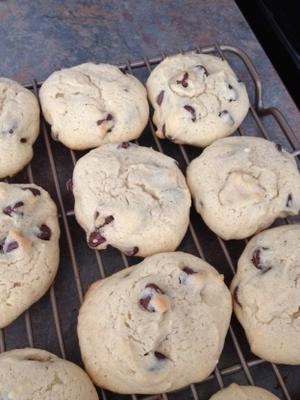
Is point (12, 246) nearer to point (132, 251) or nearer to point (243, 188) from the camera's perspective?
point (132, 251)

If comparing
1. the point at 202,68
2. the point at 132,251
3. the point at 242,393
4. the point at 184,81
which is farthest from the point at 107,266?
the point at 202,68

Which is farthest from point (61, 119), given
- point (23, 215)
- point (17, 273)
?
point (17, 273)

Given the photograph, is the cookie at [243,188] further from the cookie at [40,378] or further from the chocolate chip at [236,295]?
the cookie at [40,378]

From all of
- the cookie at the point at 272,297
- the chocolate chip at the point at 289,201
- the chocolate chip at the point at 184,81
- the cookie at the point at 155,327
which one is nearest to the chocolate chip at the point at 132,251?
the cookie at the point at 155,327

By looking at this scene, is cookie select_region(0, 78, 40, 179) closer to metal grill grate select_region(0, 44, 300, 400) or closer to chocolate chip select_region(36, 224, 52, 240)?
metal grill grate select_region(0, 44, 300, 400)

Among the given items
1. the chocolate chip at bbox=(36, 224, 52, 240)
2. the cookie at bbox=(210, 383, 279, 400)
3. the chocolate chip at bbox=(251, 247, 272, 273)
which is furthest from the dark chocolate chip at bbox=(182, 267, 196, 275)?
the chocolate chip at bbox=(36, 224, 52, 240)
